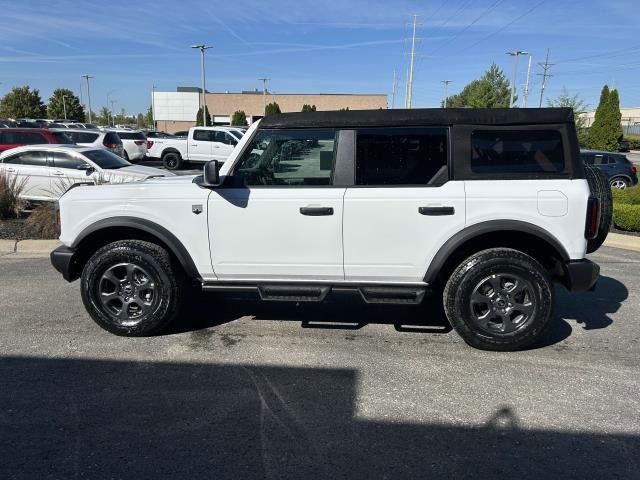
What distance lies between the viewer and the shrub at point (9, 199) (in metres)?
10.0

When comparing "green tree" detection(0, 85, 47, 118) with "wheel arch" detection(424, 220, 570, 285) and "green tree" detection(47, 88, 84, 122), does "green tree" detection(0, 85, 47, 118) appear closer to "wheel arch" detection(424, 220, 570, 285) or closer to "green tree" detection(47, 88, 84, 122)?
"green tree" detection(47, 88, 84, 122)

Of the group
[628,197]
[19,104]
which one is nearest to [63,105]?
[19,104]

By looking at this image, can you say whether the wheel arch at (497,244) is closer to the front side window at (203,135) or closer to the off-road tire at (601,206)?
the off-road tire at (601,206)

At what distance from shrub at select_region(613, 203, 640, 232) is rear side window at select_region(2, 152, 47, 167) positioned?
12012mm

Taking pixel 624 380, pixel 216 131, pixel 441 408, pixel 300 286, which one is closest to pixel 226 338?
pixel 300 286

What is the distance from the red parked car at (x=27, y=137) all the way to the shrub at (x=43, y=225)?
27.1ft

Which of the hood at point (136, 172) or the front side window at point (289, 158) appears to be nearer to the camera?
the front side window at point (289, 158)

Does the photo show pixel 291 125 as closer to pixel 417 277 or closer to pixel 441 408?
pixel 417 277

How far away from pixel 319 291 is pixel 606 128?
3229cm

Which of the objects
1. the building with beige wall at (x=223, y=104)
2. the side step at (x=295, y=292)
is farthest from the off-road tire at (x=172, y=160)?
the building with beige wall at (x=223, y=104)

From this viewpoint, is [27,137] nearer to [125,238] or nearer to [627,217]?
[125,238]

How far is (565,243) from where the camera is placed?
4086 millimetres

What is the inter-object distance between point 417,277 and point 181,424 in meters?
2.12

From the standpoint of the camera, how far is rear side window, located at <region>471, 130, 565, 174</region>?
414 centimetres
